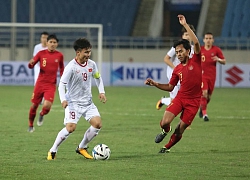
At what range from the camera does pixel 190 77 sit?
36.3 feet

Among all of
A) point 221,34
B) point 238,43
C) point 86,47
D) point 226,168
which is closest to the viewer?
point 226,168

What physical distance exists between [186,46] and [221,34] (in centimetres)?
2796

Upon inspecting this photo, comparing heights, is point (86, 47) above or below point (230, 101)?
above

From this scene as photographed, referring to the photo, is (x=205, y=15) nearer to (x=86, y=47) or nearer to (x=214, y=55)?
(x=214, y=55)

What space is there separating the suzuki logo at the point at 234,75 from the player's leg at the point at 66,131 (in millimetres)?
23309

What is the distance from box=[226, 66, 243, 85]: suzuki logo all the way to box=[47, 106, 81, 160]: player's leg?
2331 cm

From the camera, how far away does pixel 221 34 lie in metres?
38.3

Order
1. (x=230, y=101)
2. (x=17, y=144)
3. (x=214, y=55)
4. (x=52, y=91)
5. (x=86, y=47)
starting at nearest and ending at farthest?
(x=86, y=47) < (x=17, y=144) < (x=52, y=91) < (x=214, y=55) < (x=230, y=101)

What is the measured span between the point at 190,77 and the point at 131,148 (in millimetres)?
1651

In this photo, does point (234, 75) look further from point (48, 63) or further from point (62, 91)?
point (62, 91)

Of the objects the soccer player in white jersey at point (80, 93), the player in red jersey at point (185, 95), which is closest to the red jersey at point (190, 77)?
the player in red jersey at point (185, 95)

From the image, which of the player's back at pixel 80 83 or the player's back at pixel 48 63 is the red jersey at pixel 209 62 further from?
the player's back at pixel 80 83

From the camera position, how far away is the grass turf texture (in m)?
8.91

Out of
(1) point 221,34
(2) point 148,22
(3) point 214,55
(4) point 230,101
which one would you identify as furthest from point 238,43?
(3) point 214,55
